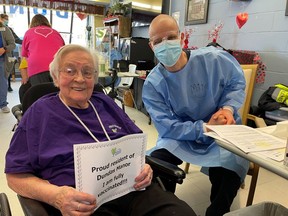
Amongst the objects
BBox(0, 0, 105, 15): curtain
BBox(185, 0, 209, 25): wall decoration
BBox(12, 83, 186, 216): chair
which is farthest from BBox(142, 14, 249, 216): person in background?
BBox(0, 0, 105, 15): curtain

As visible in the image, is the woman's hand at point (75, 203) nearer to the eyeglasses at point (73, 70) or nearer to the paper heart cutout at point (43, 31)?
the eyeglasses at point (73, 70)

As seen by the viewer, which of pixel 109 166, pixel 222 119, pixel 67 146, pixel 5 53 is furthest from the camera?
pixel 5 53

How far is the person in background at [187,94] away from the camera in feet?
4.50

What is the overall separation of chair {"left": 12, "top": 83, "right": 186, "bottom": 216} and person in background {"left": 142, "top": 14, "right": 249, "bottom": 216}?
11.9 inches

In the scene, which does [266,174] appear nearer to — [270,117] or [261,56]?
[270,117]

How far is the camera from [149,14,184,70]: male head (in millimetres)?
1437

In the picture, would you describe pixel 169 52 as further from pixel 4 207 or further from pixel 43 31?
pixel 43 31

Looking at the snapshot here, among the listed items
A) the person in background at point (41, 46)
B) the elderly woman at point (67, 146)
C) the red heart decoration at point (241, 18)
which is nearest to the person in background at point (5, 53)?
the person in background at point (41, 46)

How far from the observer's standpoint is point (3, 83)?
3.61 meters

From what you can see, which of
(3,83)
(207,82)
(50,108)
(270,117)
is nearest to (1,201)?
(50,108)

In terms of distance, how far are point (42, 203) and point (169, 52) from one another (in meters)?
1.01

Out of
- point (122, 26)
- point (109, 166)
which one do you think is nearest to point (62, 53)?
point (109, 166)

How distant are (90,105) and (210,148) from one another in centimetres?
72

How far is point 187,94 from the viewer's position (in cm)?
146
